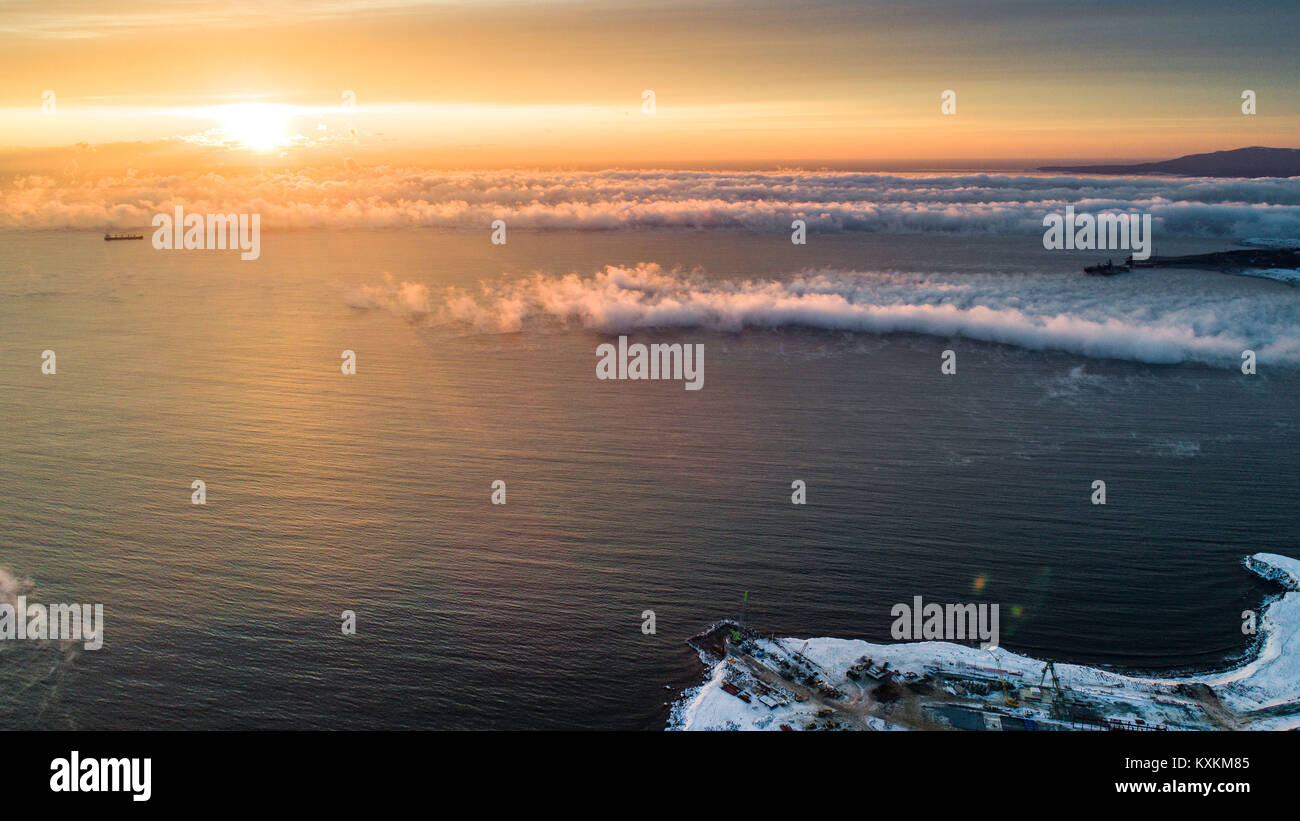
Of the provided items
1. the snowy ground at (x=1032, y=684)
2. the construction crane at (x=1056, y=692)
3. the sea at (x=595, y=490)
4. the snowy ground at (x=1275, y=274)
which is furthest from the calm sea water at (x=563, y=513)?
the snowy ground at (x=1275, y=274)

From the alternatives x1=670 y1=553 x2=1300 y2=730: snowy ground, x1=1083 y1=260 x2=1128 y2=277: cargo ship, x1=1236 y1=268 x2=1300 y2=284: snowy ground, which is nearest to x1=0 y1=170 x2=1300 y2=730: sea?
x1=670 y1=553 x2=1300 y2=730: snowy ground

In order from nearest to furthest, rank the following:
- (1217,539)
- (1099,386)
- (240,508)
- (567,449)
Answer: (1217,539)
(240,508)
(567,449)
(1099,386)

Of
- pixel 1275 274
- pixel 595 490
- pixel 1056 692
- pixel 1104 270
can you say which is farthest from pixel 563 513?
pixel 1275 274

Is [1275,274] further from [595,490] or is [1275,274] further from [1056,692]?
[595,490]

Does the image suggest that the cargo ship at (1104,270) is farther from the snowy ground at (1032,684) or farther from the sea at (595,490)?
the snowy ground at (1032,684)

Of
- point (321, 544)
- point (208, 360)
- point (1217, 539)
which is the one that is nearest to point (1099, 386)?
point (1217, 539)

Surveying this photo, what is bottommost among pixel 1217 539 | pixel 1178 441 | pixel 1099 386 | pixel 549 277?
pixel 1217 539

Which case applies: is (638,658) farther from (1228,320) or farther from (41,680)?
(1228,320)
